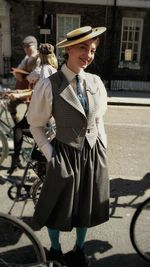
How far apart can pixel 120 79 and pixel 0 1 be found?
6406mm

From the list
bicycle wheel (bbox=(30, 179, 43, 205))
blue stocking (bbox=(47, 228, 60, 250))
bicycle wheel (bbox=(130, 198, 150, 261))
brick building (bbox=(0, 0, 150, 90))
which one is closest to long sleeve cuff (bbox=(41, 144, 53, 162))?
blue stocking (bbox=(47, 228, 60, 250))

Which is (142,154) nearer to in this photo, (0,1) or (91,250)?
(91,250)

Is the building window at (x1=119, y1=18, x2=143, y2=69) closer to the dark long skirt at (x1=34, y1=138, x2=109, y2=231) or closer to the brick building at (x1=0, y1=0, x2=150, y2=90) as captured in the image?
the brick building at (x1=0, y1=0, x2=150, y2=90)

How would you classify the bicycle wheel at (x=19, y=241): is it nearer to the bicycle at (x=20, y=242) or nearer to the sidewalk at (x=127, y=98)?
the bicycle at (x=20, y=242)

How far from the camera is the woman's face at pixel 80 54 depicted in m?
2.43

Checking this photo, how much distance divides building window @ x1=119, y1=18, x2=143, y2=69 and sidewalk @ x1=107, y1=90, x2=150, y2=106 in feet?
7.76

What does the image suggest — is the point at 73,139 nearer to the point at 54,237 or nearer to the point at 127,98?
the point at 54,237

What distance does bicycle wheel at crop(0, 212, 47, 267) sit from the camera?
2.39 m

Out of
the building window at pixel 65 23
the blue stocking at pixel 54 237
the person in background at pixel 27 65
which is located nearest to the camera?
the blue stocking at pixel 54 237

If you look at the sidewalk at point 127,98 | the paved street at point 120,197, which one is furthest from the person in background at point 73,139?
the sidewalk at point 127,98

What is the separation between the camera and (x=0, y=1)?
1524 cm

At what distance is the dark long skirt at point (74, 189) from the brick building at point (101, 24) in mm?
13587

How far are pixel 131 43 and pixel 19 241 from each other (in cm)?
1548

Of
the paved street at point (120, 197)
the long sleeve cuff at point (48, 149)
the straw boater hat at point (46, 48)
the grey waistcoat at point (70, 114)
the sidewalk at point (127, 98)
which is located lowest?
the sidewalk at point (127, 98)
